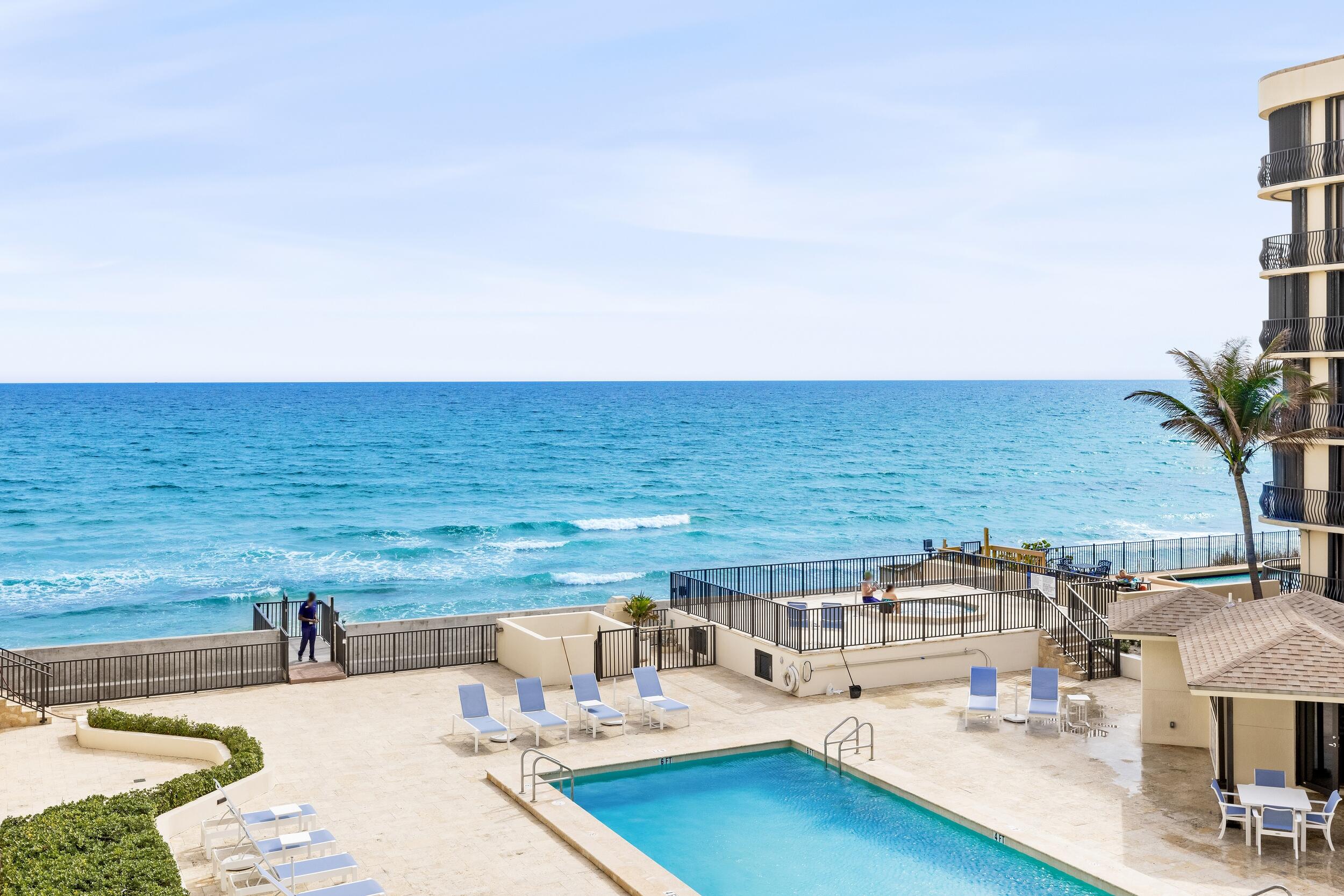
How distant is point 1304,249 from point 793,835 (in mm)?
20111

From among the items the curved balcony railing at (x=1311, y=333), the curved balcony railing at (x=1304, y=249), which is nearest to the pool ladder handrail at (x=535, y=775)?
the curved balcony railing at (x=1311, y=333)

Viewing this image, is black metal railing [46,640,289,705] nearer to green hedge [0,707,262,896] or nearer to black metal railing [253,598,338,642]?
black metal railing [253,598,338,642]

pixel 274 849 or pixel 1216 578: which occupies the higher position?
pixel 1216 578

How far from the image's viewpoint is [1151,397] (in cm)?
2748

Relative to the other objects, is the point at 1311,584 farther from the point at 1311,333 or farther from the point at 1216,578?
the point at 1216,578

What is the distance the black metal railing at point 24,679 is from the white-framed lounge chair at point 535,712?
28.1 feet

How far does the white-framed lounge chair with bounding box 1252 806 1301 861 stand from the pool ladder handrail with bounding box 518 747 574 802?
28.3ft

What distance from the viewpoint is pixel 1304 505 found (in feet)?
88.6

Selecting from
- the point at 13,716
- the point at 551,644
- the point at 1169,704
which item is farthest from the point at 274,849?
the point at 1169,704

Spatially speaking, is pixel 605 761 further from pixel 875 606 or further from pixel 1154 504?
pixel 1154 504

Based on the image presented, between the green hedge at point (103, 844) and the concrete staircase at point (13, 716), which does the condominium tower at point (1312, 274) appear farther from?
the concrete staircase at point (13, 716)

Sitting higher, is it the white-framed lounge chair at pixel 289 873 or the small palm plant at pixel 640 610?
the small palm plant at pixel 640 610

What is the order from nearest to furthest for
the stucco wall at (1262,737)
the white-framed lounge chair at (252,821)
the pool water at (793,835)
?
1. the pool water at (793,835)
2. the white-framed lounge chair at (252,821)
3. the stucco wall at (1262,737)

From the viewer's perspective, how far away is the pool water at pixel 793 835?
13188 millimetres
